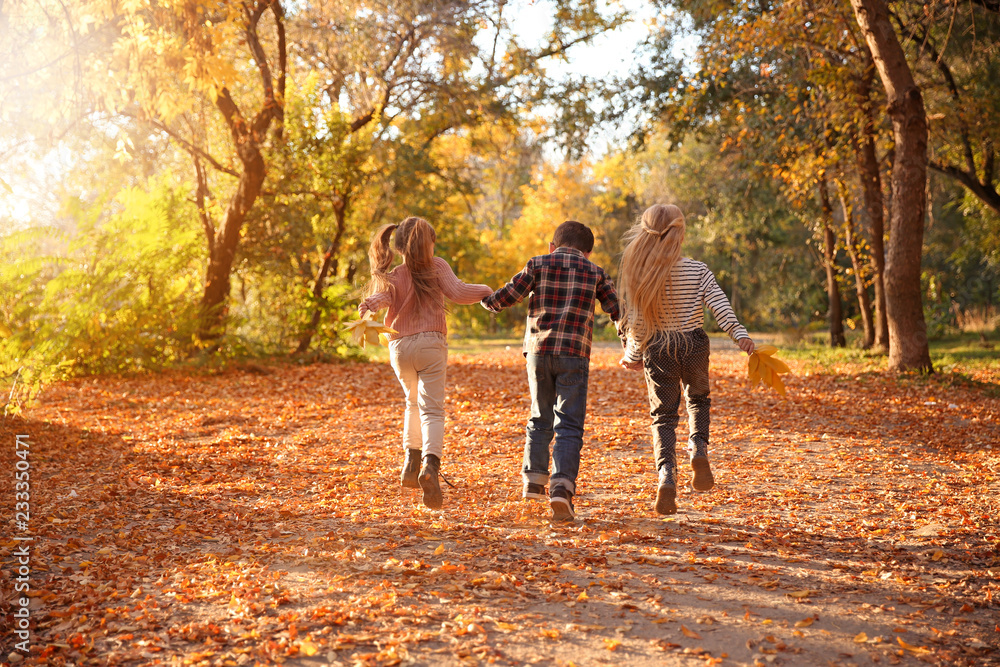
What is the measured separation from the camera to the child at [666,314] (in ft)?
16.2

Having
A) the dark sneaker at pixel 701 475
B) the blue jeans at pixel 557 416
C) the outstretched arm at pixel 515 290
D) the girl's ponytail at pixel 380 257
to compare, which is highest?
the girl's ponytail at pixel 380 257

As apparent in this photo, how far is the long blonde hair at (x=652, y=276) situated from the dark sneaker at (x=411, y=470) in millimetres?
1728

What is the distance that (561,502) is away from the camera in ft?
15.6

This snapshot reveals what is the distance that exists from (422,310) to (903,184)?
8.55 m

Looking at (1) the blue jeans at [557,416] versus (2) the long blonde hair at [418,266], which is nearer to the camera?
(1) the blue jeans at [557,416]

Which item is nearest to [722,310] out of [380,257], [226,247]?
[380,257]

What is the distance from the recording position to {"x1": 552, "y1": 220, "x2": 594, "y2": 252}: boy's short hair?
16.3 ft

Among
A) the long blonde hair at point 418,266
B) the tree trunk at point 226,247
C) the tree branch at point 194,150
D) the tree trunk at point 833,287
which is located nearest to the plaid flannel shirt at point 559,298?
the long blonde hair at point 418,266

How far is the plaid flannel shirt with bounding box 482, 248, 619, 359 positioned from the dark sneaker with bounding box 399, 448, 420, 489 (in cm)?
121

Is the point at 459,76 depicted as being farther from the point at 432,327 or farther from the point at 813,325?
the point at 813,325

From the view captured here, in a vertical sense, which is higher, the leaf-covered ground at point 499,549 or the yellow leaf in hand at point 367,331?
the yellow leaf in hand at point 367,331

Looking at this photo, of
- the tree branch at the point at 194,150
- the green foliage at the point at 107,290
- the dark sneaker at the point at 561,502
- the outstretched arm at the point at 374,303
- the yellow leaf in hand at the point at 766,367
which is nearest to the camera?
the dark sneaker at the point at 561,502

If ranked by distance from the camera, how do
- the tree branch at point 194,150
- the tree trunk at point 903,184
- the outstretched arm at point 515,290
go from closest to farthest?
1. the outstretched arm at point 515,290
2. the tree trunk at point 903,184
3. the tree branch at point 194,150

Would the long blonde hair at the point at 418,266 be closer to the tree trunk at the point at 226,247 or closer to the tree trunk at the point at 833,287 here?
the tree trunk at the point at 226,247
